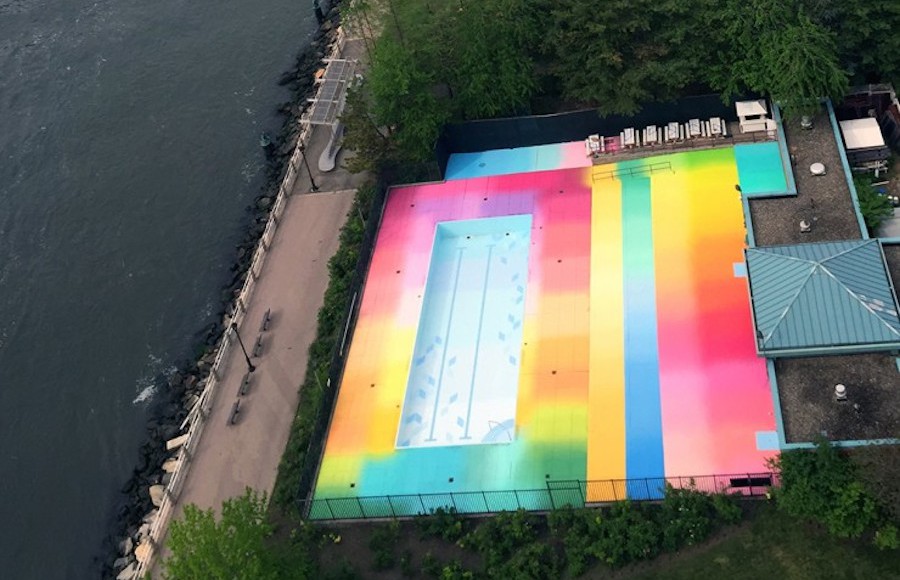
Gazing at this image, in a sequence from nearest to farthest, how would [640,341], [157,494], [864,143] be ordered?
1. [640,341]
2. [157,494]
3. [864,143]

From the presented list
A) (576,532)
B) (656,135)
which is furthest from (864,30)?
(576,532)

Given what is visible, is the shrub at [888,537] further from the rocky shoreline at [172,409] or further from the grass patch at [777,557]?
the rocky shoreline at [172,409]

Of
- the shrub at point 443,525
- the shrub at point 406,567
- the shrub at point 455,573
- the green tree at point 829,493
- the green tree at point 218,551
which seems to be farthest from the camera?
the shrub at point 443,525

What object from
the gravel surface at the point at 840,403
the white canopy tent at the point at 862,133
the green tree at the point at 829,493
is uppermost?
the white canopy tent at the point at 862,133

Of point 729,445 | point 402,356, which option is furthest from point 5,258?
point 729,445

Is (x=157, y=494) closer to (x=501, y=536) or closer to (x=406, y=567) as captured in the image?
(x=406, y=567)

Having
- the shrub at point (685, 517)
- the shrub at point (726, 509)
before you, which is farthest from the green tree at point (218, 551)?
the shrub at point (726, 509)

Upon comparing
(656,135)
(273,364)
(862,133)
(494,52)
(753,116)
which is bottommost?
(273,364)
